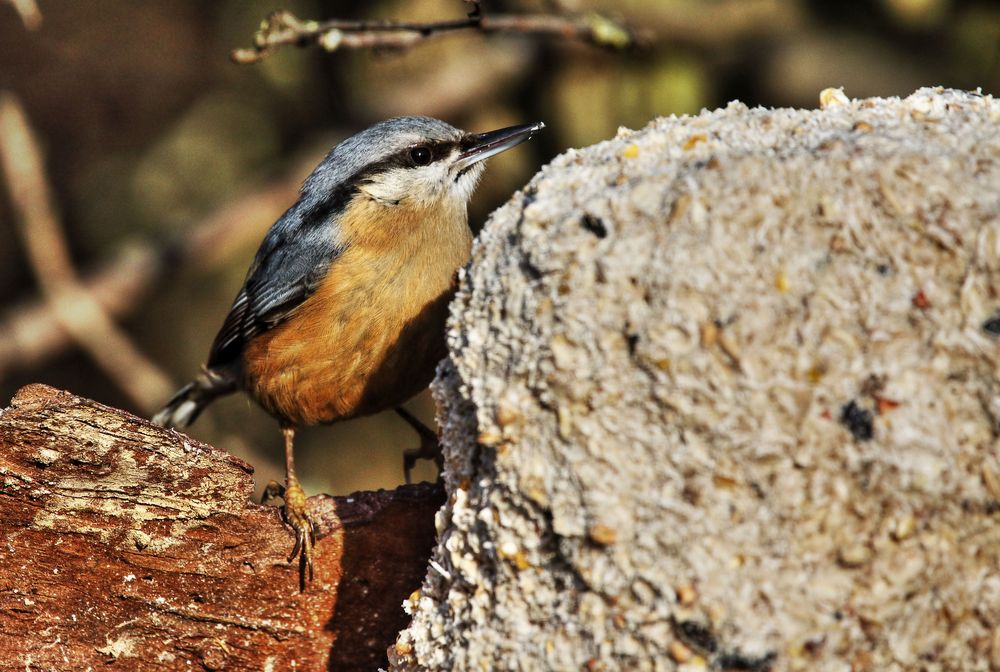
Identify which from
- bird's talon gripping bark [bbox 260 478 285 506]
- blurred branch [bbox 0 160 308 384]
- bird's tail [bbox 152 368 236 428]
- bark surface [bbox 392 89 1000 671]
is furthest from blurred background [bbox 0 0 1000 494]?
bark surface [bbox 392 89 1000 671]

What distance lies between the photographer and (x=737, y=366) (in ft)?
6.55

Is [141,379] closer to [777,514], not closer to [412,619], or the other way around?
[412,619]

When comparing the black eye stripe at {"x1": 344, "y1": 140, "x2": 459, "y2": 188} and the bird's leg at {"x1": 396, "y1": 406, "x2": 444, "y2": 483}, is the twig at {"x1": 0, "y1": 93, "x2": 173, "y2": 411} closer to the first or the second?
the bird's leg at {"x1": 396, "y1": 406, "x2": 444, "y2": 483}

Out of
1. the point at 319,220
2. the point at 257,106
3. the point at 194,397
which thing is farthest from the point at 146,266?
the point at 319,220

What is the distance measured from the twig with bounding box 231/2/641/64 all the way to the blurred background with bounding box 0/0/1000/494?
30 cm

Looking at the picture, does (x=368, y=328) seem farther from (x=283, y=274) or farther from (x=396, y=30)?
(x=396, y=30)

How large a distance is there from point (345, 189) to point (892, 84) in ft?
8.54

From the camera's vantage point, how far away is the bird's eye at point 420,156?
12.2ft

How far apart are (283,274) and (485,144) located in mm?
800

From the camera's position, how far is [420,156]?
373 cm

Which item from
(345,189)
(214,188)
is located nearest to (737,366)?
(345,189)

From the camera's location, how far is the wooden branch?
2484 mm

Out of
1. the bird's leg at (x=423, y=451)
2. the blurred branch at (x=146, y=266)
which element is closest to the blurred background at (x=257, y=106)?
the blurred branch at (x=146, y=266)

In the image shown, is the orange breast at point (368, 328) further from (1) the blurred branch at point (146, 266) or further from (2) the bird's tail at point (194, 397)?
(1) the blurred branch at point (146, 266)
